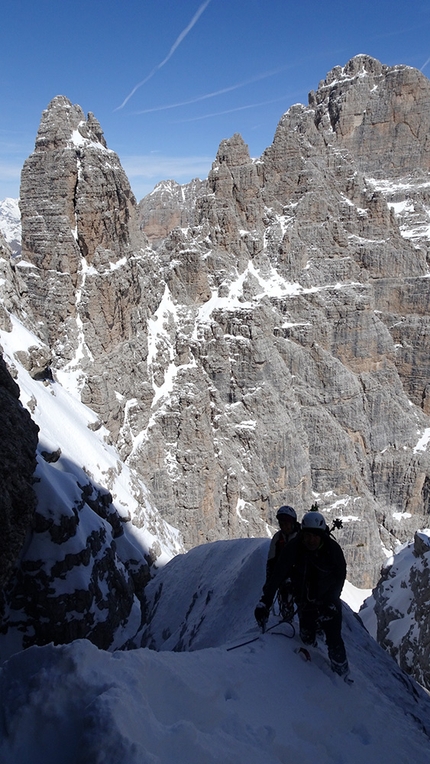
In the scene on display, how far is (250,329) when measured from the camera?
144ft

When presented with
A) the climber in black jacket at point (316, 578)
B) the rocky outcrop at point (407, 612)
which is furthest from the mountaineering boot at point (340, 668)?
the rocky outcrop at point (407, 612)

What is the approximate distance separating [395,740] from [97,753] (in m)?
4.11

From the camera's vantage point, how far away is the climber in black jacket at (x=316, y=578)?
6.46m

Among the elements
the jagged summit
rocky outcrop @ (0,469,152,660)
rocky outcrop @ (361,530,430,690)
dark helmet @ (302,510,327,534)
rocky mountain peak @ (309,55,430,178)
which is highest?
rocky mountain peak @ (309,55,430,178)

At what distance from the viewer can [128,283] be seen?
34.9 m

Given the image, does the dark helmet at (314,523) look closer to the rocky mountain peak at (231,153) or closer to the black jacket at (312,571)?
the black jacket at (312,571)

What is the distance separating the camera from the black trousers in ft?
21.7

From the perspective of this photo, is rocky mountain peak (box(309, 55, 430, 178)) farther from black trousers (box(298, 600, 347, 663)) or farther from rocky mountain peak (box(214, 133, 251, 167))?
black trousers (box(298, 600, 347, 663))

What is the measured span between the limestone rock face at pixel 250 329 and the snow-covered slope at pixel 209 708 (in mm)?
26334

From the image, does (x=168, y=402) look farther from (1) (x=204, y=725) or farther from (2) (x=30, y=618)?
(1) (x=204, y=725)

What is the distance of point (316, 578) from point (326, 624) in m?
0.62

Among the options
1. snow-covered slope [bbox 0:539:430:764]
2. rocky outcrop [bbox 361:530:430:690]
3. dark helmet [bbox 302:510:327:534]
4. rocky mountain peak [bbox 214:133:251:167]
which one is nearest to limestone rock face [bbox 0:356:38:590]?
snow-covered slope [bbox 0:539:430:764]

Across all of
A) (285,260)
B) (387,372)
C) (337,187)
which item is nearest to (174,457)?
(285,260)

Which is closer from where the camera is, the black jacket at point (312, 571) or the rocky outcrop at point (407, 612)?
the black jacket at point (312, 571)
